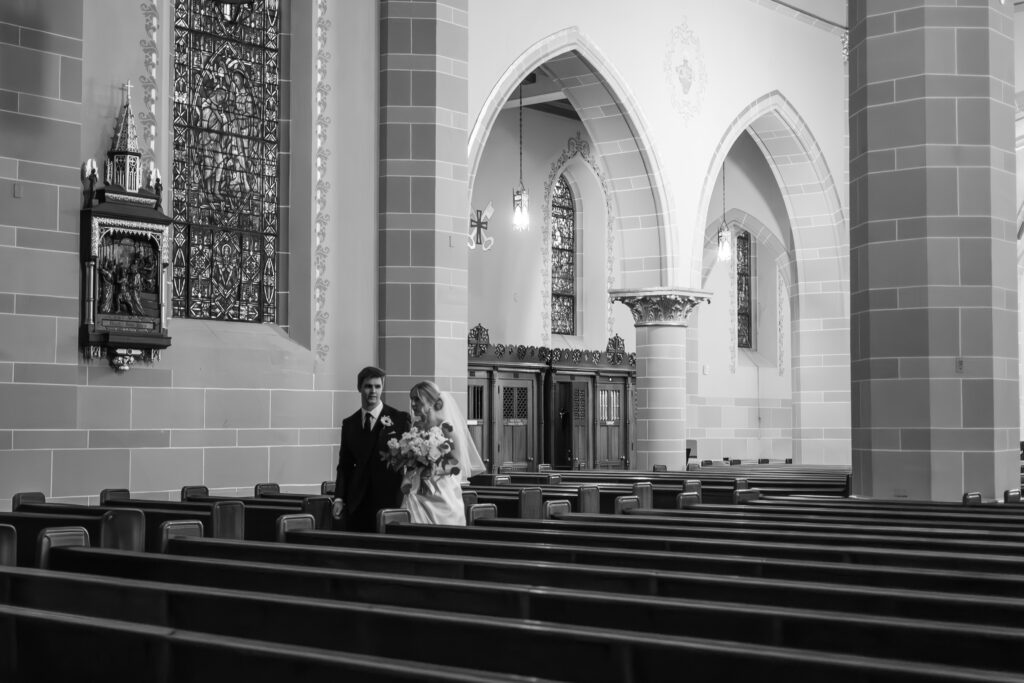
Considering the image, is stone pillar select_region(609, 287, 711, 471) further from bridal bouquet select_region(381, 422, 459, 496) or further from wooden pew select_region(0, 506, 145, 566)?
wooden pew select_region(0, 506, 145, 566)

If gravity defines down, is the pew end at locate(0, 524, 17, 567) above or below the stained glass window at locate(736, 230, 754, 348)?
below

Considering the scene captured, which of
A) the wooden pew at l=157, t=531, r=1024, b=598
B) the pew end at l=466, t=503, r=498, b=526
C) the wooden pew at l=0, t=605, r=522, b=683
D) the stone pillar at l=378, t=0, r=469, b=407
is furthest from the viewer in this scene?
the stone pillar at l=378, t=0, r=469, b=407

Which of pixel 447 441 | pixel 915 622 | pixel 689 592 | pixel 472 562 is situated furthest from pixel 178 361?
pixel 915 622

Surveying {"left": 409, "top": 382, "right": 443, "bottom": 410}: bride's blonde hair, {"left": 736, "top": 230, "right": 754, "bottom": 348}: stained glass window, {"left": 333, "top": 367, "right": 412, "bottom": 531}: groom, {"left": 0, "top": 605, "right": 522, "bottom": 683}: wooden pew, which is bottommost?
{"left": 0, "top": 605, "right": 522, "bottom": 683}: wooden pew

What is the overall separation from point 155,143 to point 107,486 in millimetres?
2479

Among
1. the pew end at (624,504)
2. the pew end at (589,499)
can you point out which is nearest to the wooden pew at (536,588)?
the pew end at (624,504)

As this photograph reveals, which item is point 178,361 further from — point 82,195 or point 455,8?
point 455,8

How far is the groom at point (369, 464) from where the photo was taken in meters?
6.55

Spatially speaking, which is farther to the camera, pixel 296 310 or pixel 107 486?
pixel 296 310

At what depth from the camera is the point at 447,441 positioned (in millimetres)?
6379

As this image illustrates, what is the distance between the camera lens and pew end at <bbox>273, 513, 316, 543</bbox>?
5105mm

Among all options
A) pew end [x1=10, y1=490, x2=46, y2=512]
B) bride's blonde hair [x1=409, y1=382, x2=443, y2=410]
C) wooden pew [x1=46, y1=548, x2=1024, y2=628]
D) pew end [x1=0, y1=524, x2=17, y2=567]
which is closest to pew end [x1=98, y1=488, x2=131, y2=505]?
pew end [x1=10, y1=490, x2=46, y2=512]

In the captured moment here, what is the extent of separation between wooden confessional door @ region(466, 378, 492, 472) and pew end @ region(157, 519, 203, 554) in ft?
38.2

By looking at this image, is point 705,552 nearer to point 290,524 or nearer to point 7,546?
point 290,524
